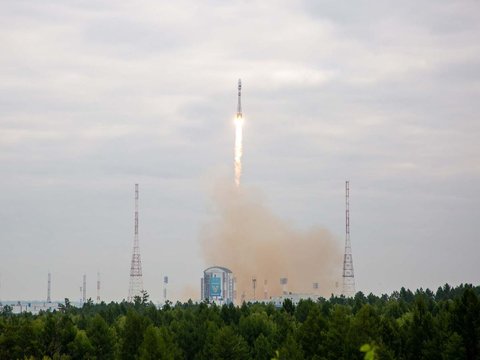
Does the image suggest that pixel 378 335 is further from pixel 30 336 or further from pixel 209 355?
pixel 30 336

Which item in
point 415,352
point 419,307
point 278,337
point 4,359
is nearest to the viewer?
point 415,352

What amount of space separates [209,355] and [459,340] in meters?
49.0

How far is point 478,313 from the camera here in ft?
435

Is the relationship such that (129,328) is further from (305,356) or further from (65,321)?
(65,321)

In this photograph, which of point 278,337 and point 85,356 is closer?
point 278,337

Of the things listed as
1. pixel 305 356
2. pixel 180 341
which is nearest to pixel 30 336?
pixel 180 341

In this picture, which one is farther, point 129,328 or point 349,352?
point 129,328

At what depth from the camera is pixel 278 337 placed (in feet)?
525

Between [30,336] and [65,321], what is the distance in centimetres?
1382

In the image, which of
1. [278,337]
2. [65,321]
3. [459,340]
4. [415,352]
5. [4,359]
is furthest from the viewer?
[65,321]

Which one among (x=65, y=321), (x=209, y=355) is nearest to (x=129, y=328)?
(x=209, y=355)

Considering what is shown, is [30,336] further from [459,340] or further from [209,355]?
[459,340]

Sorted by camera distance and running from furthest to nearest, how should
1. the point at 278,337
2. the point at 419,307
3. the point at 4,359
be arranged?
the point at 4,359 < the point at 278,337 < the point at 419,307

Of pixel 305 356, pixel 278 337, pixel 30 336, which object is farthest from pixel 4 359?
pixel 305 356
